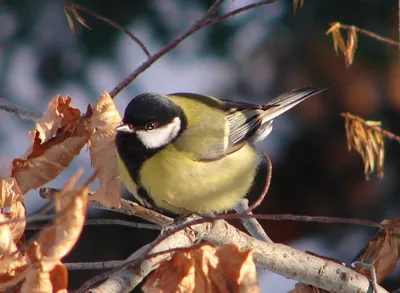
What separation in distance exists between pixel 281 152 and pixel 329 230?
605 mm

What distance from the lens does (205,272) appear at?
1.60 m

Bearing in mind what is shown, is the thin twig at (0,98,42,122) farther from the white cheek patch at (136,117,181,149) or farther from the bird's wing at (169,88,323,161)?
the bird's wing at (169,88,323,161)

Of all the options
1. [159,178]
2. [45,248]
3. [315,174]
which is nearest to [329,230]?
[315,174]

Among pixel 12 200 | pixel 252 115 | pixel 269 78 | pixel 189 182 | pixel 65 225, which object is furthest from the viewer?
pixel 269 78

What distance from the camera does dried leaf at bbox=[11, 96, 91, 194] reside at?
82.9 inches

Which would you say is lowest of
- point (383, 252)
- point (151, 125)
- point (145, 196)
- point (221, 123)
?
point (383, 252)

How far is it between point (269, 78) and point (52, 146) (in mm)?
2864

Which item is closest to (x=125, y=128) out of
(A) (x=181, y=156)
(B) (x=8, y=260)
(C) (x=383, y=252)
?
(A) (x=181, y=156)

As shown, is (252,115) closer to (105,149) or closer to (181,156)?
(181,156)

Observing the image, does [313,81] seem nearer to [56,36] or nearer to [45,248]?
[56,36]

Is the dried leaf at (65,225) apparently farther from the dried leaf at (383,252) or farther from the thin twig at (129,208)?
the dried leaf at (383,252)

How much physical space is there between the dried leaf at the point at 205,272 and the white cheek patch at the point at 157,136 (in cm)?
141

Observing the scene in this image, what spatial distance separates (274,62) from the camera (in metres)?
4.72

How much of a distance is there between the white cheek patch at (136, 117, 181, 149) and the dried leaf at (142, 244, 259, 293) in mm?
1413
